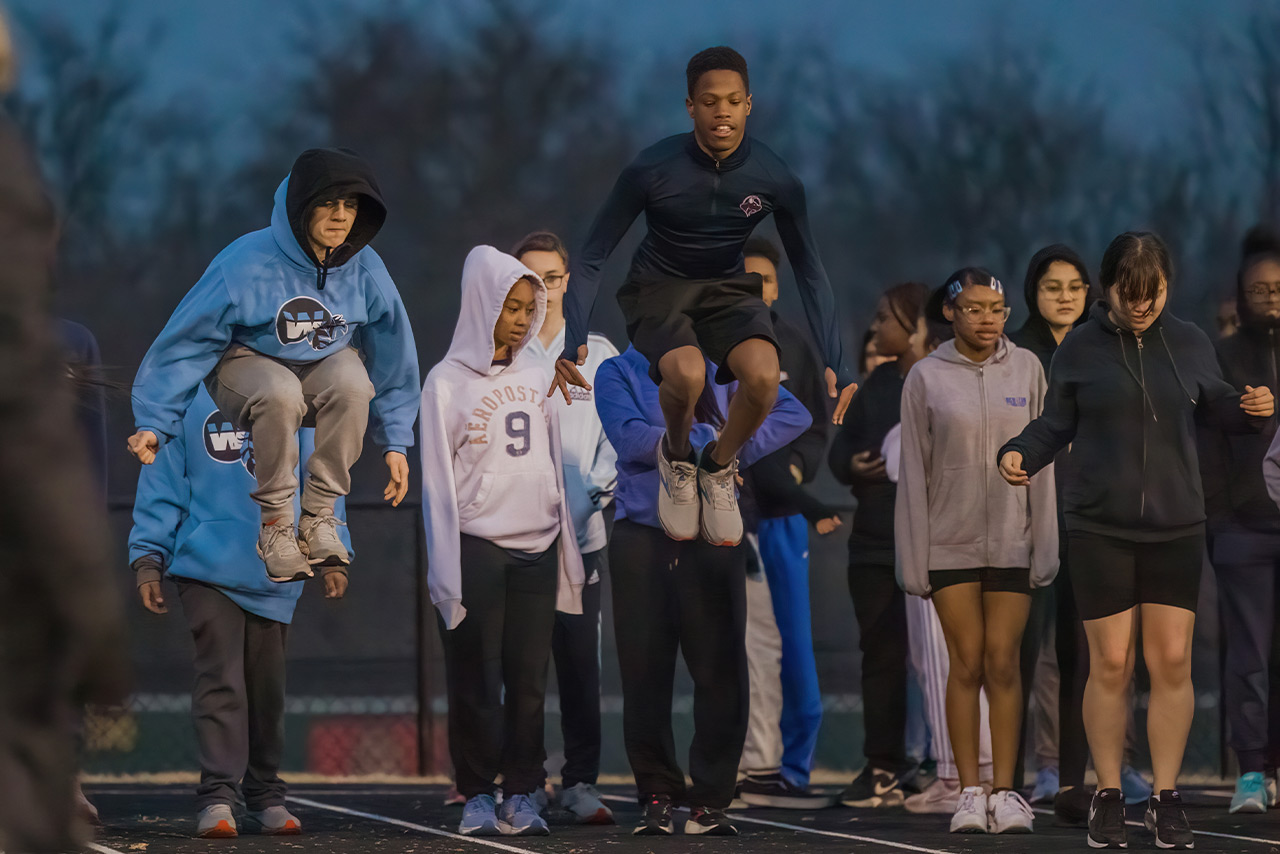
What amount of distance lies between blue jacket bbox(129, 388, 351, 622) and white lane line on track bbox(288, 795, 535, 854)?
0.86m

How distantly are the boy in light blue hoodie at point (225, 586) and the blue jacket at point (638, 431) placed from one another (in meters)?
0.94

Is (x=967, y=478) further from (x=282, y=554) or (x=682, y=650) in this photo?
(x=282, y=554)

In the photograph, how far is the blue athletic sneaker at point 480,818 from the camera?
5207 millimetres

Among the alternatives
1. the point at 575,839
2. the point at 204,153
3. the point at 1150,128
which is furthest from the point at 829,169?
the point at 575,839

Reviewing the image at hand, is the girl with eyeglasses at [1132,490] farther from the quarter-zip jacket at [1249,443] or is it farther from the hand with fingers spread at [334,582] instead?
the hand with fingers spread at [334,582]

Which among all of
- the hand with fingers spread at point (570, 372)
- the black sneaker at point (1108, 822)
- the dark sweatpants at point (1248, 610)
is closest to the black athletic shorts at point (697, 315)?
the hand with fingers spread at point (570, 372)

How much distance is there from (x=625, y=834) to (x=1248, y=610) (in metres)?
2.59

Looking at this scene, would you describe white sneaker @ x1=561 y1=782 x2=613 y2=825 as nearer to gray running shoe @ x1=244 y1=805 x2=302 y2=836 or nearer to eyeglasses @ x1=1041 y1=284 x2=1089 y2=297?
gray running shoe @ x1=244 y1=805 x2=302 y2=836

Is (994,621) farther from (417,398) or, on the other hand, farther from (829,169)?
(829,169)

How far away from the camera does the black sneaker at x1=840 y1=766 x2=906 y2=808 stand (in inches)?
248

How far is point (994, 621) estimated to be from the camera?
541 cm

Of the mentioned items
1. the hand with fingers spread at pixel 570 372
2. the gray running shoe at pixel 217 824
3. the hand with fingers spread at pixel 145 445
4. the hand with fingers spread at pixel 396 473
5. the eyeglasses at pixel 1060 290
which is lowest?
the gray running shoe at pixel 217 824

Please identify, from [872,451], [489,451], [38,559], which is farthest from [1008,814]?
[38,559]

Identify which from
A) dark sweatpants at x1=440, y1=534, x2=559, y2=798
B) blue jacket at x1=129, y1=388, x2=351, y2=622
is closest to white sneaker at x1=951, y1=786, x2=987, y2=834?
dark sweatpants at x1=440, y1=534, x2=559, y2=798
